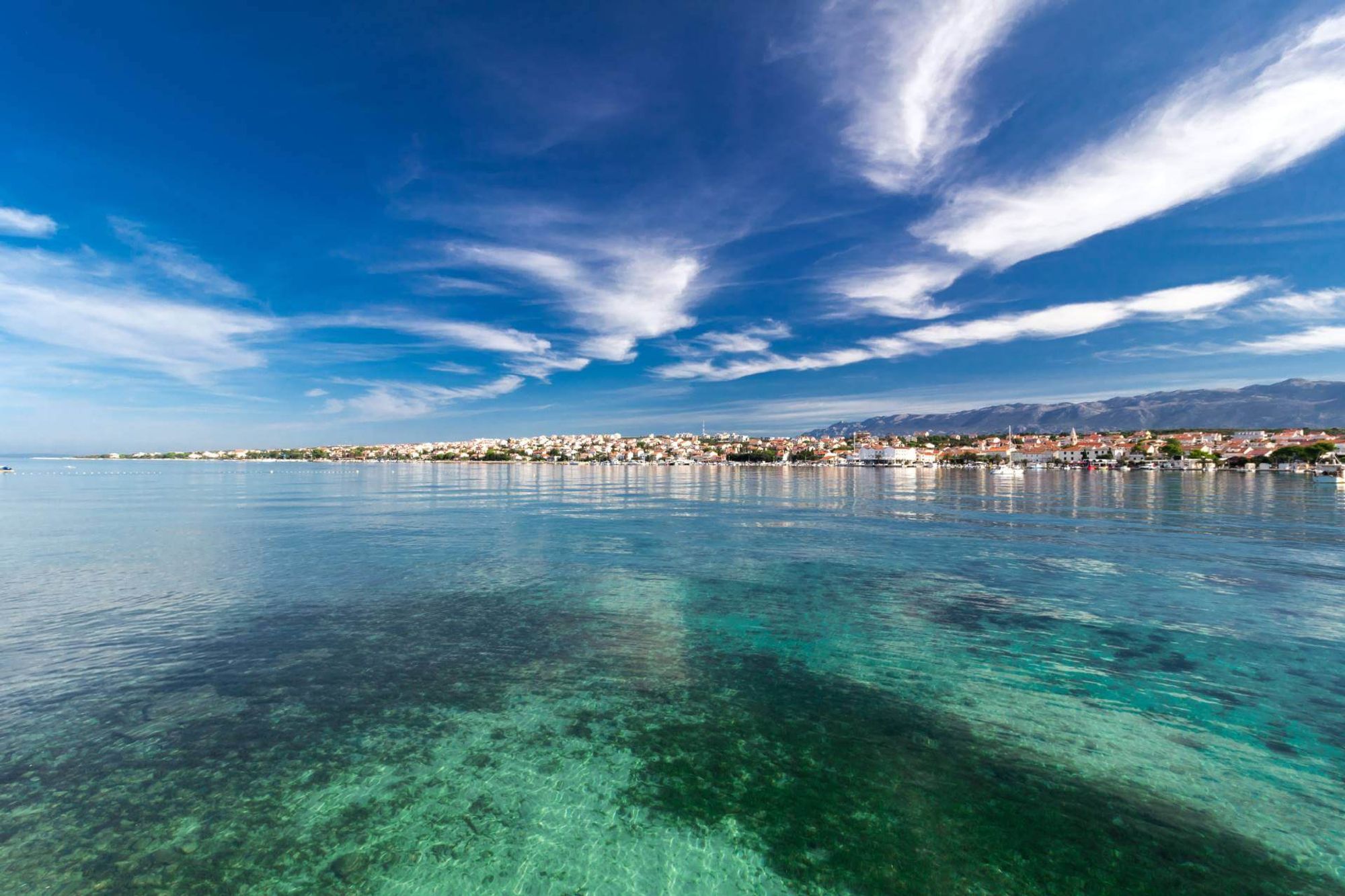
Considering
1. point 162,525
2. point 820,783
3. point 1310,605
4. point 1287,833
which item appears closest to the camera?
point 1287,833

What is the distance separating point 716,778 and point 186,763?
6.78m

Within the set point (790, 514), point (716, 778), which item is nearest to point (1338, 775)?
point (716, 778)

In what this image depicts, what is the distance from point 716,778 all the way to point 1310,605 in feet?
58.9

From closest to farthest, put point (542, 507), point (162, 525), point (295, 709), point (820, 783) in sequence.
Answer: point (820, 783), point (295, 709), point (162, 525), point (542, 507)

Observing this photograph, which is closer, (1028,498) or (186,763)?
(186,763)

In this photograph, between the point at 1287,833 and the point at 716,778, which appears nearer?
the point at 1287,833

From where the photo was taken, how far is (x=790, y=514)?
40.2 m

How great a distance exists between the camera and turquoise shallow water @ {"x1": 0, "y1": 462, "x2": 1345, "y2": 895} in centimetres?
589

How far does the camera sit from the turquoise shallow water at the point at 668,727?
5.89 m

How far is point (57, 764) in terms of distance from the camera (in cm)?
744

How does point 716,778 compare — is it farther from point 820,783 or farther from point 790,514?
point 790,514

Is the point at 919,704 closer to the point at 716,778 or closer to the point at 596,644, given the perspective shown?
the point at 716,778

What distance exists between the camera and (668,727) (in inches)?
341

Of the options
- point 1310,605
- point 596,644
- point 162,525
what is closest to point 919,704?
point 596,644
